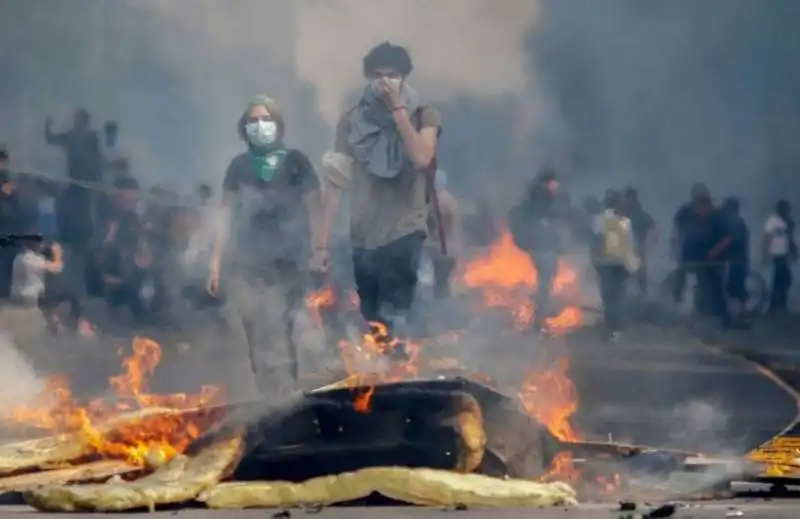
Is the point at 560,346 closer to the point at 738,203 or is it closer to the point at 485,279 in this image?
the point at 485,279

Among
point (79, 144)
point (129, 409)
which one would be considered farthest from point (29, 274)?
point (129, 409)

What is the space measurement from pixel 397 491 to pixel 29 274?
293cm

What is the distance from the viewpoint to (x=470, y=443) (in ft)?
26.5

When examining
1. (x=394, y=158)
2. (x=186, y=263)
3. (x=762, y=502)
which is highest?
(x=394, y=158)

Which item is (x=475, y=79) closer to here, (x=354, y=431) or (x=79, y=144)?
(x=354, y=431)

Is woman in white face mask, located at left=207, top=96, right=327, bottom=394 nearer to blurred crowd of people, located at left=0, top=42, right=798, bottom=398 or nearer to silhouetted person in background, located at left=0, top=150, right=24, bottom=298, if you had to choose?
blurred crowd of people, located at left=0, top=42, right=798, bottom=398

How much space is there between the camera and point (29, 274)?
8.34 metres

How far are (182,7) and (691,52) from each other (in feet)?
11.3

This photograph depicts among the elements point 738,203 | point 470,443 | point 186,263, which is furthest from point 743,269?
point 186,263

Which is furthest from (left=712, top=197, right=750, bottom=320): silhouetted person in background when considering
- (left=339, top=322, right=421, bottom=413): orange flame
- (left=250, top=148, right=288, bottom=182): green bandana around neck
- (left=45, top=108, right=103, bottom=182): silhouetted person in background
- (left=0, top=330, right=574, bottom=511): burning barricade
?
(left=45, top=108, right=103, bottom=182): silhouetted person in background

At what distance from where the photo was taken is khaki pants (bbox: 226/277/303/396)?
8.27 m

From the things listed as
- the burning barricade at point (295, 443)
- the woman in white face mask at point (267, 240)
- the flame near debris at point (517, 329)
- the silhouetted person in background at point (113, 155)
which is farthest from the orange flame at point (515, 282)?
the silhouetted person in background at point (113, 155)

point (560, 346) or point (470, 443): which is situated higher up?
point (560, 346)

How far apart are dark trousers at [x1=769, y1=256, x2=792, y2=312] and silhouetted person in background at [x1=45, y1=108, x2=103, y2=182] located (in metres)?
4.63
